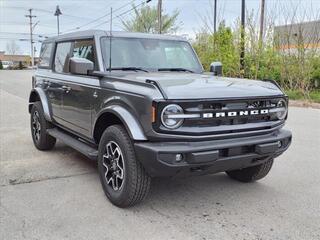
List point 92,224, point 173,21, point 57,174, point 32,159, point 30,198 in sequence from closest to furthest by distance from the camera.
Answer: point 92,224
point 30,198
point 57,174
point 32,159
point 173,21

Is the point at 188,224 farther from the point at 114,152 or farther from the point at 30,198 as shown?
the point at 30,198

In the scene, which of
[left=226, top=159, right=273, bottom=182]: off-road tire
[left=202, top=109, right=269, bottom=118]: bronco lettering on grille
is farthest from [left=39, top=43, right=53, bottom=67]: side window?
[left=202, top=109, right=269, bottom=118]: bronco lettering on grille

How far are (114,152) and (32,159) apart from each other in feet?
7.47

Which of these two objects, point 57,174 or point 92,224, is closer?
point 92,224

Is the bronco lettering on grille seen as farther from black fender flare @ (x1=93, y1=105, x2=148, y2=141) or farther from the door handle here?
the door handle

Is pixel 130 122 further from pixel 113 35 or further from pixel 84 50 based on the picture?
pixel 84 50

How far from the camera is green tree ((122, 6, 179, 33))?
24875 mm

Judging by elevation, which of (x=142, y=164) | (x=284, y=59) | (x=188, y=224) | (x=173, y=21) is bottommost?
(x=188, y=224)

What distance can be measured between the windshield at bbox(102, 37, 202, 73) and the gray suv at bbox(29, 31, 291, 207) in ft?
0.04

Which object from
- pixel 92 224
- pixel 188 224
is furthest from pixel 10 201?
pixel 188 224

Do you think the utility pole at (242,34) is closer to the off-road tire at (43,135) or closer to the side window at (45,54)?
the side window at (45,54)

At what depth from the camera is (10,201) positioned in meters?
4.04

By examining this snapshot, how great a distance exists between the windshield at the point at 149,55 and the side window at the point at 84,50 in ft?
0.61

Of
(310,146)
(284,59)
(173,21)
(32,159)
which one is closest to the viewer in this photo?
(32,159)
